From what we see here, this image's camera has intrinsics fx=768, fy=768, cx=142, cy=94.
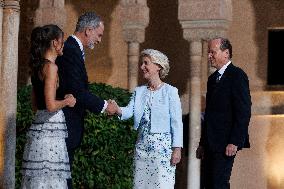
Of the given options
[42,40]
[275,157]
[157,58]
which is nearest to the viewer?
[42,40]

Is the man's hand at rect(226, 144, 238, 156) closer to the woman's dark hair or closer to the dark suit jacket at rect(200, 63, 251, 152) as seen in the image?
the dark suit jacket at rect(200, 63, 251, 152)

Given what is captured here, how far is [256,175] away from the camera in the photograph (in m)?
11.0

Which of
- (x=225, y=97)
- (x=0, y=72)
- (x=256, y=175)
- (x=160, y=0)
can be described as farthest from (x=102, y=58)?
(x=225, y=97)

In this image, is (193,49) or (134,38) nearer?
(193,49)

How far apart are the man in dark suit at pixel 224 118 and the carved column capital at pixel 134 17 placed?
5.83 metres

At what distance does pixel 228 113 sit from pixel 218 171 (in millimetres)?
407

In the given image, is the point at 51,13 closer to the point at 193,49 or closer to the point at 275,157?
the point at 193,49

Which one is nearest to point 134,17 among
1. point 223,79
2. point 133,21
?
point 133,21

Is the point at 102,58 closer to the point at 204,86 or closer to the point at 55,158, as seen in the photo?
the point at 204,86

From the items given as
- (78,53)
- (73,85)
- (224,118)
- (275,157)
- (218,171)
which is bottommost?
(275,157)

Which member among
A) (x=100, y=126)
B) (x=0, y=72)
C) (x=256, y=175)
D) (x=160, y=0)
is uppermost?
(x=160, y=0)

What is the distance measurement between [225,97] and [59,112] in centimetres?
126

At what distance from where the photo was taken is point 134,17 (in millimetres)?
11117

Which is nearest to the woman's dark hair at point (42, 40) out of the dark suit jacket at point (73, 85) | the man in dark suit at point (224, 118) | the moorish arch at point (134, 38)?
the dark suit jacket at point (73, 85)
